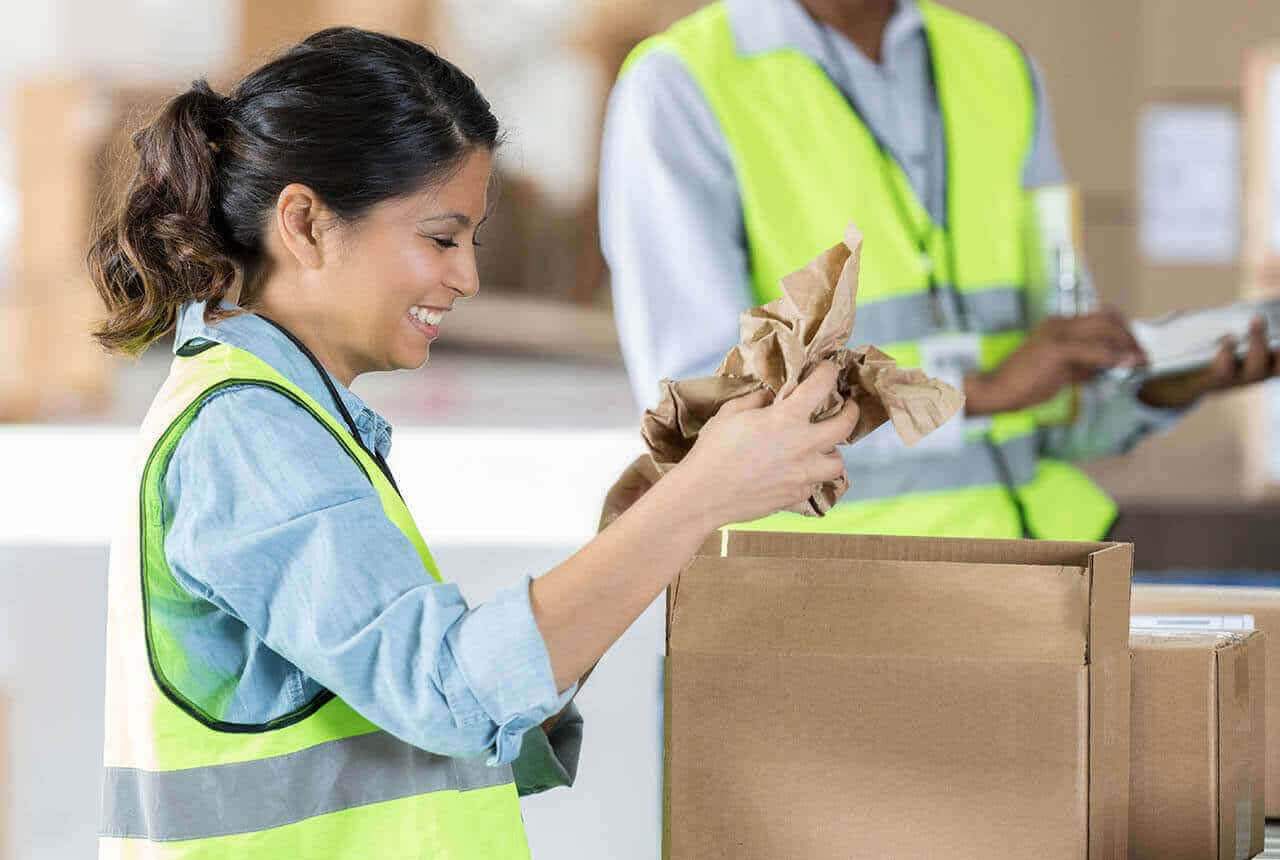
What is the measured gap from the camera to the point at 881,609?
113cm

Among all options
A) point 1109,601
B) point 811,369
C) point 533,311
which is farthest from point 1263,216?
point 811,369

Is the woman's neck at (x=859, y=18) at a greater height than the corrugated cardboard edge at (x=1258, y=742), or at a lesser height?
greater

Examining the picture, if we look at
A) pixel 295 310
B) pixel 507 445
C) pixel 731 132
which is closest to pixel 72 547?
pixel 507 445

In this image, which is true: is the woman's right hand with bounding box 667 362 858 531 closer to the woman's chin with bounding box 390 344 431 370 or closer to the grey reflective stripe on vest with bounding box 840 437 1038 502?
the woman's chin with bounding box 390 344 431 370

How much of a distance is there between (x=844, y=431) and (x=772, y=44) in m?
0.99

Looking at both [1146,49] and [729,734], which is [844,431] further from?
[1146,49]

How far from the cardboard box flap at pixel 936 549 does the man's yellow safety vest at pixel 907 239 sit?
0.57 m

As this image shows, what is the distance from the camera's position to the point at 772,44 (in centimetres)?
193

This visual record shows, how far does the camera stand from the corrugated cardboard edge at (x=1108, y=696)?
3.60 feet

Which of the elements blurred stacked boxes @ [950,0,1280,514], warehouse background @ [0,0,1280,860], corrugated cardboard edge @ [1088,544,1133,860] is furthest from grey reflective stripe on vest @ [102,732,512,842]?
blurred stacked boxes @ [950,0,1280,514]

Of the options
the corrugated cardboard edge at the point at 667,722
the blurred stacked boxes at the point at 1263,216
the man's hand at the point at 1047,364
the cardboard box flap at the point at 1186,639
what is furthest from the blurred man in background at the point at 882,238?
the blurred stacked boxes at the point at 1263,216

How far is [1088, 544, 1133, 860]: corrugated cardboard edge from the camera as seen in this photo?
1.10 meters

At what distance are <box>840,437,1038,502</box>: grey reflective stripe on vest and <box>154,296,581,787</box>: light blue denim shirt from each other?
0.90m

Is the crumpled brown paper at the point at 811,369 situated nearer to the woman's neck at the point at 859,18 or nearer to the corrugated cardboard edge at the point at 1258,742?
the corrugated cardboard edge at the point at 1258,742
